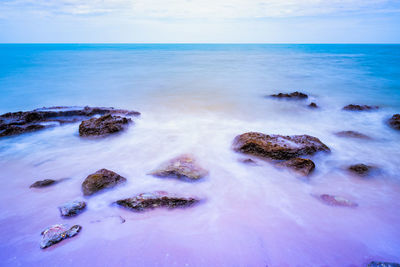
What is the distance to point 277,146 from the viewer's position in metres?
5.25

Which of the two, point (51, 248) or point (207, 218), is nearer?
point (51, 248)

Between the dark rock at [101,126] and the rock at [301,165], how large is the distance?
4.67 m

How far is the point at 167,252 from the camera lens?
2938 mm

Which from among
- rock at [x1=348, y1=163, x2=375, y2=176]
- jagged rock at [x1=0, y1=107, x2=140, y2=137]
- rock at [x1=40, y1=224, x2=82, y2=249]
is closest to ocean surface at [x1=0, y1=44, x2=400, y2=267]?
rock at [x1=40, y1=224, x2=82, y2=249]

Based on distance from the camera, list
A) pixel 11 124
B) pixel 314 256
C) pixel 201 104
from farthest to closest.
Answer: pixel 201 104, pixel 11 124, pixel 314 256

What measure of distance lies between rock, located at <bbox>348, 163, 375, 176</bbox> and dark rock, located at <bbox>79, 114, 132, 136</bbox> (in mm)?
5971

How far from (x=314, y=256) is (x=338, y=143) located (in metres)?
4.39

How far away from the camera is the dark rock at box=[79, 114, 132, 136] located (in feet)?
21.6

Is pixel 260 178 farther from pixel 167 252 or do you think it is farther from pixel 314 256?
pixel 167 252

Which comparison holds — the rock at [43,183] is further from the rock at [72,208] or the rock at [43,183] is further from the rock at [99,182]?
the rock at [72,208]

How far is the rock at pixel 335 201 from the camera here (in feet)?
12.5

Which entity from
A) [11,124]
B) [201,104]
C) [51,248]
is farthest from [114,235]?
[201,104]

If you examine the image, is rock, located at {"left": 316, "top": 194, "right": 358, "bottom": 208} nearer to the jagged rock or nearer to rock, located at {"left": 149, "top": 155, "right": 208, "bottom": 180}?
rock, located at {"left": 149, "top": 155, "right": 208, "bottom": 180}

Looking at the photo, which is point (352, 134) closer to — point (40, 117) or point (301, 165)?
point (301, 165)
